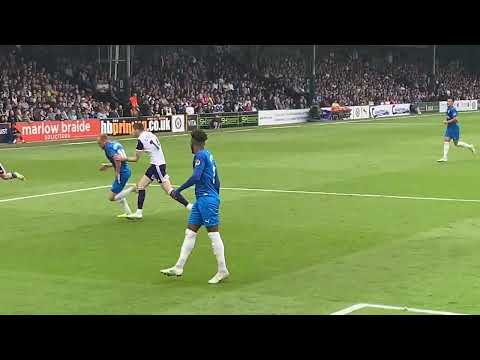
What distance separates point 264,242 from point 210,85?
47.7 metres

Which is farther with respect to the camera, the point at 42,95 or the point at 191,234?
the point at 42,95

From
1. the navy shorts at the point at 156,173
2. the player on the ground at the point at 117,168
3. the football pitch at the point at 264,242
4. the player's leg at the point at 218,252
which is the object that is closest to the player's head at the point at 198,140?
the player's leg at the point at 218,252

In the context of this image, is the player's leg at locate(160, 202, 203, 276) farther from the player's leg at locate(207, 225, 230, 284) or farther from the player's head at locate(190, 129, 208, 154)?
the player's head at locate(190, 129, 208, 154)

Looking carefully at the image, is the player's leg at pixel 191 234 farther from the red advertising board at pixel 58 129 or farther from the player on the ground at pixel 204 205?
the red advertising board at pixel 58 129

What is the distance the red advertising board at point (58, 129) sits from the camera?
140ft

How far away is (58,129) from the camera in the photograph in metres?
44.8

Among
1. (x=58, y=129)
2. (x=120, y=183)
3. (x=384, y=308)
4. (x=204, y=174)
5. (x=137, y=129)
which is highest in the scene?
(x=137, y=129)

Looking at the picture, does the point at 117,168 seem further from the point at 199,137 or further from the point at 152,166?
the point at 199,137

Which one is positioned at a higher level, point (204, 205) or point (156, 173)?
point (204, 205)

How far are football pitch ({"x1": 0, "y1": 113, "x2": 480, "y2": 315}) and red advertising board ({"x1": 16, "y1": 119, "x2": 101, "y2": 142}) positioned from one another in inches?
417

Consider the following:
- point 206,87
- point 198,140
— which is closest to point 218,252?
point 198,140

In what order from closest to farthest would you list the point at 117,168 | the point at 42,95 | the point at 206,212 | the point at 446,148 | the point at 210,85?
1. the point at 206,212
2. the point at 117,168
3. the point at 446,148
4. the point at 42,95
5. the point at 210,85

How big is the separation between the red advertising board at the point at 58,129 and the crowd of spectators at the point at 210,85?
3.07 ft

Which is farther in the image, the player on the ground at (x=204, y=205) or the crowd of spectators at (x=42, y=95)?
the crowd of spectators at (x=42, y=95)
